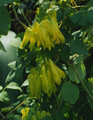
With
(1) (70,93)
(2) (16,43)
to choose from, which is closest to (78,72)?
(1) (70,93)

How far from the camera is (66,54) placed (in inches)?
46.1

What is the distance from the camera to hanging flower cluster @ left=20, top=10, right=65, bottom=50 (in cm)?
108

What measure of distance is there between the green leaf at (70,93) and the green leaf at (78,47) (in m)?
0.15

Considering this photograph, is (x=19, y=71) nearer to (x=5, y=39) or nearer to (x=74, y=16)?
(x=74, y=16)

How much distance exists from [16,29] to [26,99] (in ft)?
8.09

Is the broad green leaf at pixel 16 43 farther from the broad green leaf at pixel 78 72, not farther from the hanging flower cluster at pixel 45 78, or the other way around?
the broad green leaf at pixel 78 72

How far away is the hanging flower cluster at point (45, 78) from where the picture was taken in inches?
45.2

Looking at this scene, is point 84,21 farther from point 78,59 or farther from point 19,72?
point 19,72

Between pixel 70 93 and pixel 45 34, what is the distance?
24 centimetres

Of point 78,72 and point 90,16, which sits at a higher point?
point 90,16

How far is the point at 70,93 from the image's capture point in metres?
1.15

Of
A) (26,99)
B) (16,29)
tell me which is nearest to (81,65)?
(26,99)

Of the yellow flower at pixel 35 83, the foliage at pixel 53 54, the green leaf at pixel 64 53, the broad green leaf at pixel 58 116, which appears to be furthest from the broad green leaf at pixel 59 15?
the broad green leaf at pixel 58 116

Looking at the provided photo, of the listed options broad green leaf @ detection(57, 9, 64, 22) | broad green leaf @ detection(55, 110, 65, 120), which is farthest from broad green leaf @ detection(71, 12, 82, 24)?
broad green leaf @ detection(55, 110, 65, 120)
